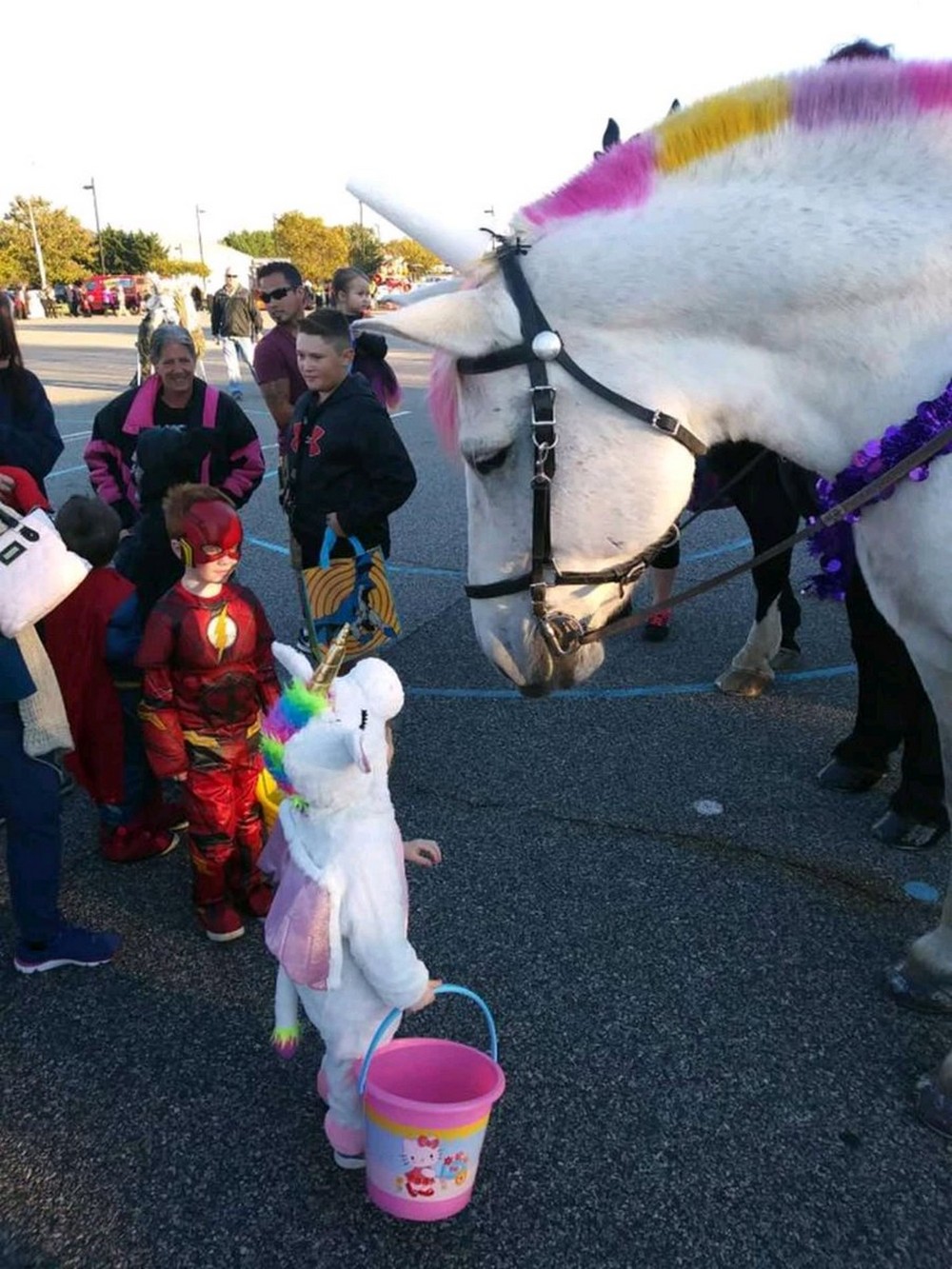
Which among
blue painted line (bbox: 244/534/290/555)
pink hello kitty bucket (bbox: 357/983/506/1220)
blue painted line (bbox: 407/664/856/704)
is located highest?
pink hello kitty bucket (bbox: 357/983/506/1220)

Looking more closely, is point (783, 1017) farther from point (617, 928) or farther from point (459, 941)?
point (459, 941)

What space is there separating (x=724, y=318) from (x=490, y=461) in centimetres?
61

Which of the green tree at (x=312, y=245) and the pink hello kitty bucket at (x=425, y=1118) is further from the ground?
the green tree at (x=312, y=245)

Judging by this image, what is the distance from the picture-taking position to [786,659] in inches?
210

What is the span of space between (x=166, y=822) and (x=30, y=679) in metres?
1.13

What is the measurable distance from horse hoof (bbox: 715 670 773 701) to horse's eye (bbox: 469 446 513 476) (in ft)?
9.85

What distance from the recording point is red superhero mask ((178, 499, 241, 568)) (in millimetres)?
2930

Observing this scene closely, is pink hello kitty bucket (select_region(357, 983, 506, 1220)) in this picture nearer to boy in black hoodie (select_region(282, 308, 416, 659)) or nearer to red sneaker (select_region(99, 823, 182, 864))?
red sneaker (select_region(99, 823, 182, 864))

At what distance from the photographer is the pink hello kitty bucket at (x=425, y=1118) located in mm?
1879

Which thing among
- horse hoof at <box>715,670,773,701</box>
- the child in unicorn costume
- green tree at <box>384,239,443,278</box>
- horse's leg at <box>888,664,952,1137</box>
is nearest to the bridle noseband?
the child in unicorn costume

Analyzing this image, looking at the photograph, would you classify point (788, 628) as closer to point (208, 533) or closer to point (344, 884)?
point (208, 533)

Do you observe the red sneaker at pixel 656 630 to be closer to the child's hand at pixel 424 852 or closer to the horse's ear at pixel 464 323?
the child's hand at pixel 424 852

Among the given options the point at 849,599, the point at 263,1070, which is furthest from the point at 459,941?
the point at 849,599

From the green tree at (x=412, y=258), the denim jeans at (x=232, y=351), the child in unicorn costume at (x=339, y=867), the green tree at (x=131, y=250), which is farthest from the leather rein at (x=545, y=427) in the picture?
the green tree at (x=131, y=250)
